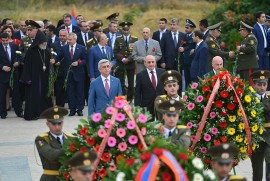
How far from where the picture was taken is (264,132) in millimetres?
14445

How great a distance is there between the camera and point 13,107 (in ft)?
74.7

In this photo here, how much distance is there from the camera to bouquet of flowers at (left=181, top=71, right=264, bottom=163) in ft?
46.2

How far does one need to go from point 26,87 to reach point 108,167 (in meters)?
10.1

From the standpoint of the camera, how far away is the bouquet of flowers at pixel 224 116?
1408cm

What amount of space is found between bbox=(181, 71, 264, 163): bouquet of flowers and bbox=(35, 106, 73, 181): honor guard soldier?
2.63 meters

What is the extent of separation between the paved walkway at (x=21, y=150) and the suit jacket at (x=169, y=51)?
2556mm

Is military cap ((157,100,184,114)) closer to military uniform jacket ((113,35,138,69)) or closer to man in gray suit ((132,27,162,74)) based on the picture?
man in gray suit ((132,27,162,74))

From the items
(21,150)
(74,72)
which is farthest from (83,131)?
(74,72)

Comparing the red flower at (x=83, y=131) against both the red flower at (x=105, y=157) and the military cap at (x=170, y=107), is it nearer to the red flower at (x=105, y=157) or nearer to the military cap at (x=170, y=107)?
the red flower at (x=105, y=157)

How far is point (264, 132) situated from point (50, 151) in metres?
4.09

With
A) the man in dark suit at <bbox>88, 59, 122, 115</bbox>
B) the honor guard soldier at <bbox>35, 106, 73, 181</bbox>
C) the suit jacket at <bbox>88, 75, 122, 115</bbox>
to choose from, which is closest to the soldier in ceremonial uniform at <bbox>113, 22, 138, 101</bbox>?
the man in dark suit at <bbox>88, 59, 122, 115</bbox>

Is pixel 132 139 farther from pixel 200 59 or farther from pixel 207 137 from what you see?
pixel 200 59

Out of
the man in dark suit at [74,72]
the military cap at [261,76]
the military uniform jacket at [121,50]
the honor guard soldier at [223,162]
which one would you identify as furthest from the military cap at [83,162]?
the military uniform jacket at [121,50]

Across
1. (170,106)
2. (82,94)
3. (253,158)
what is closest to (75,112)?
(82,94)
